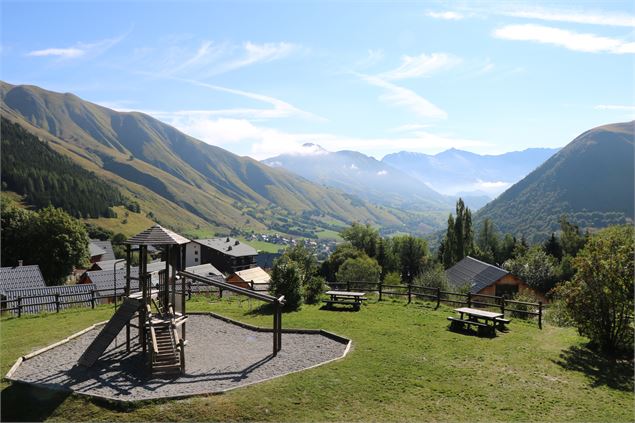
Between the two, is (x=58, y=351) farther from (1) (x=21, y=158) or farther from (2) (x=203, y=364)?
(1) (x=21, y=158)

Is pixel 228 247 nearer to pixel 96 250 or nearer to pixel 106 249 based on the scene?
pixel 106 249

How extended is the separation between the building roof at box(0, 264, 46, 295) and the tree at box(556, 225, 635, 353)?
Result: 139 feet

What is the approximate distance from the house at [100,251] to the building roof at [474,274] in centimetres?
7241

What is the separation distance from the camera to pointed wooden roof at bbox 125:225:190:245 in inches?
693

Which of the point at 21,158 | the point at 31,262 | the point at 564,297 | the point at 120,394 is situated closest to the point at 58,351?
the point at 120,394

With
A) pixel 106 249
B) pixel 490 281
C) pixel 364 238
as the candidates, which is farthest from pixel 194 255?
pixel 490 281

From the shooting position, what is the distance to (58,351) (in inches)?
723

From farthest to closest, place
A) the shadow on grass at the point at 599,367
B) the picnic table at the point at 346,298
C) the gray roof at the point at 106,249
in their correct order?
1. the gray roof at the point at 106,249
2. the picnic table at the point at 346,298
3. the shadow on grass at the point at 599,367

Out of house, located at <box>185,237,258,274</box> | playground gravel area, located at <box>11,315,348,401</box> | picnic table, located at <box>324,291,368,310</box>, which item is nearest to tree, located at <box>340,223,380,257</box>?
house, located at <box>185,237,258,274</box>

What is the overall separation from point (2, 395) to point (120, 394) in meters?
3.90

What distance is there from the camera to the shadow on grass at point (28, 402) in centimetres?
1286

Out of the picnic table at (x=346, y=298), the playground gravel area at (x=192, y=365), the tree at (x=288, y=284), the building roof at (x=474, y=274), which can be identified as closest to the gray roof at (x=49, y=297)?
the playground gravel area at (x=192, y=365)

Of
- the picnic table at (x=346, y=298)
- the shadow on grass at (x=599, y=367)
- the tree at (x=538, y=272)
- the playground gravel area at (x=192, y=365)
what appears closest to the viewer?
the playground gravel area at (x=192, y=365)

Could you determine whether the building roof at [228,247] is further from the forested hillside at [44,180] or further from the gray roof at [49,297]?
the gray roof at [49,297]
